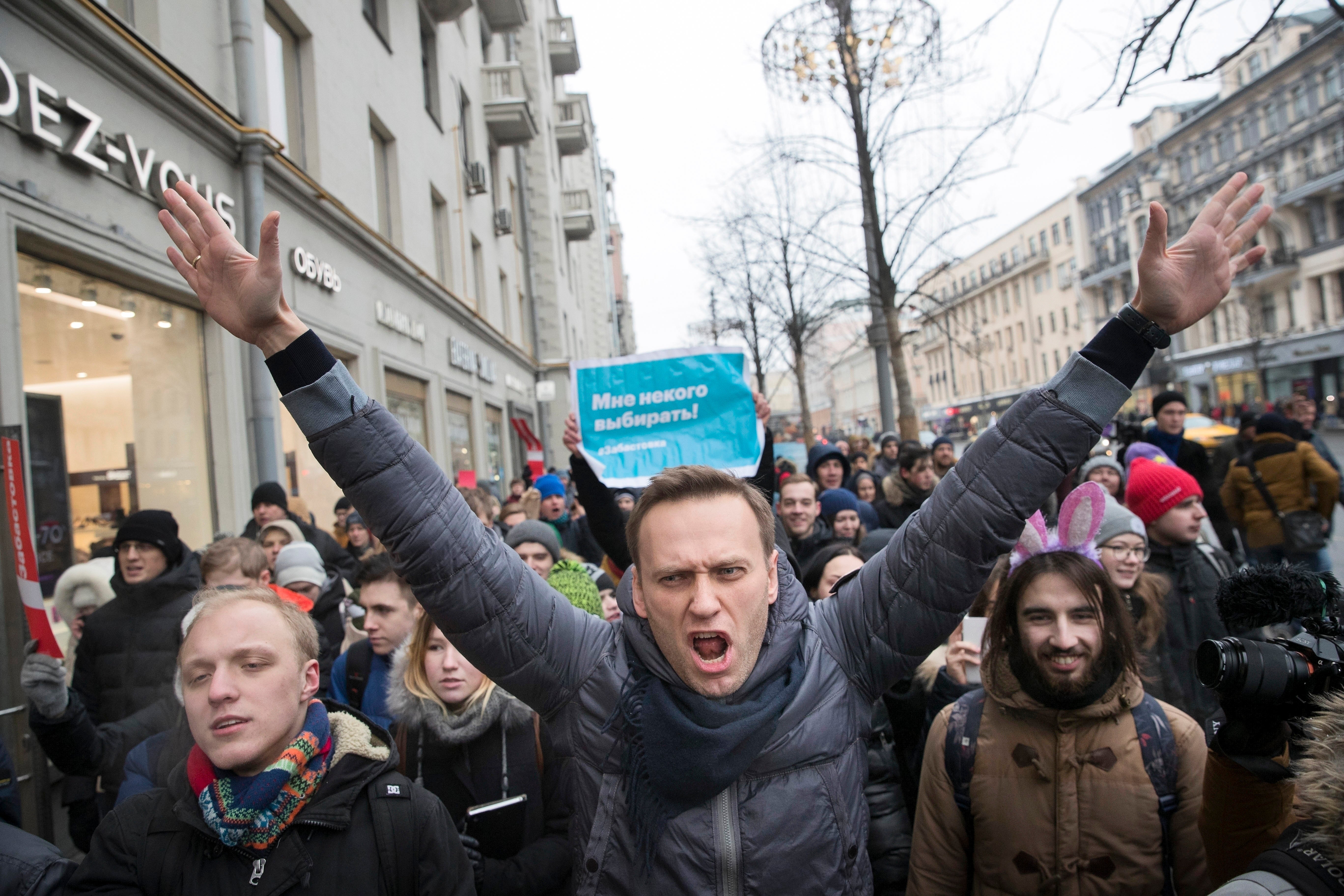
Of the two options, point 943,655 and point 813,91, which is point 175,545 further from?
point 813,91

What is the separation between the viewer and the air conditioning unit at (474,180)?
660 inches

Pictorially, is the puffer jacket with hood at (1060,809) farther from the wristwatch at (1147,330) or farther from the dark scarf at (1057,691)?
the wristwatch at (1147,330)

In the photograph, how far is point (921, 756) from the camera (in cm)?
304

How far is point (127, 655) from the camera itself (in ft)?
12.2

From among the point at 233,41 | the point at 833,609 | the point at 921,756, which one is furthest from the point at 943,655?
the point at 233,41

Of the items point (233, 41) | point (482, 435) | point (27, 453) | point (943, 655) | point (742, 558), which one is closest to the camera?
point (742, 558)

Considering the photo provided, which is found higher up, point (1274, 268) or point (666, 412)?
point (1274, 268)

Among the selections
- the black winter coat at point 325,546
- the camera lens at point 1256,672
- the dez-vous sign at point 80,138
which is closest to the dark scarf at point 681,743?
the camera lens at point 1256,672

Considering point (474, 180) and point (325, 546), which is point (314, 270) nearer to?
point (325, 546)

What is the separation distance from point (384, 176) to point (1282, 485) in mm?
12041

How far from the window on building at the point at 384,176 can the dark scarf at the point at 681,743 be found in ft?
38.3

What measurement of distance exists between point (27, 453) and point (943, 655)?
536 centimetres

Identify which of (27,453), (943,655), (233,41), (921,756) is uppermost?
(233,41)

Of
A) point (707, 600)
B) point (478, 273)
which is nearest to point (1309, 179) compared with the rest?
point (478, 273)
